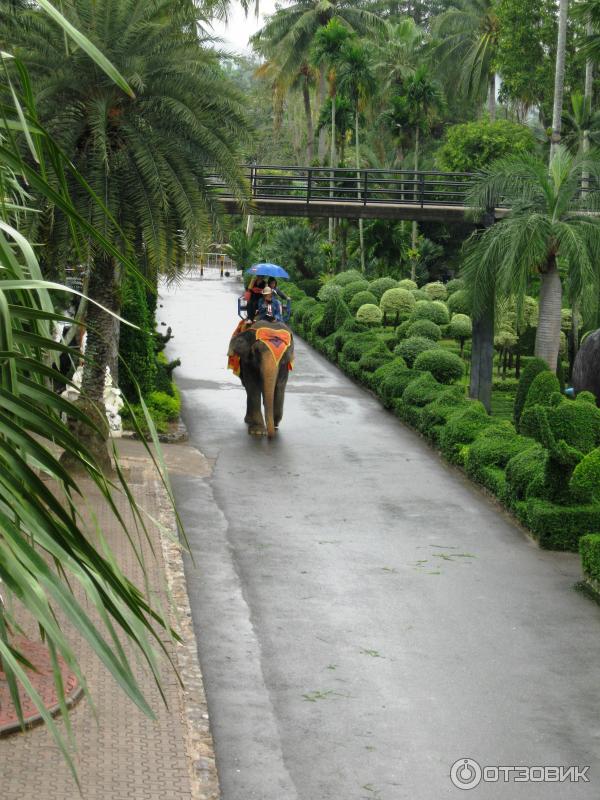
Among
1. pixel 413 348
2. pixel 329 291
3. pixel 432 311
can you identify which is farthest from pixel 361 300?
pixel 413 348

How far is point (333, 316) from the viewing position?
3080 centimetres

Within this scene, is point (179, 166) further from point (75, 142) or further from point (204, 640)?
point (204, 640)

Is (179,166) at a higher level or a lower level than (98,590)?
higher

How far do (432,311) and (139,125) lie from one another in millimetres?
17337

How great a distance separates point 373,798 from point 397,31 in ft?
156

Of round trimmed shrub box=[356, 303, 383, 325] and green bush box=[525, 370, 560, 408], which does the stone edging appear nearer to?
green bush box=[525, 370, 560, 408]

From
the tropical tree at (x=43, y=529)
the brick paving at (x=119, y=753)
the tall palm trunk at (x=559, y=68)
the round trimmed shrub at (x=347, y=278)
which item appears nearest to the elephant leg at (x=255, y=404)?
the brick paving at (x=119, y=753)

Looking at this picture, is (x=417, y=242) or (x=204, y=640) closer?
(x=204, y=640)

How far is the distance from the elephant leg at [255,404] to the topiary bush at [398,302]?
1416cm

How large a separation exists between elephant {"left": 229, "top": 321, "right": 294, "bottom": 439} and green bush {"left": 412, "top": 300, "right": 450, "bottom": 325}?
11.1 meters

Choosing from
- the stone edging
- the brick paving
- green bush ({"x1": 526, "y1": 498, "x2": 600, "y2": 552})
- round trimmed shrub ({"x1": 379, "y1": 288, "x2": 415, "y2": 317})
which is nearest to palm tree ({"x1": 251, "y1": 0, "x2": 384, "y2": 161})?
round trimmed shrub ({"x1": 379, "y1": 288, "x2": 415, "y2": 317})

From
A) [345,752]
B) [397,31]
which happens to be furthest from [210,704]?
[397,31]

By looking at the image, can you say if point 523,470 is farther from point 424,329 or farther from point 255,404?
point 424,329

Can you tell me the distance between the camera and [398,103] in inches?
1730
